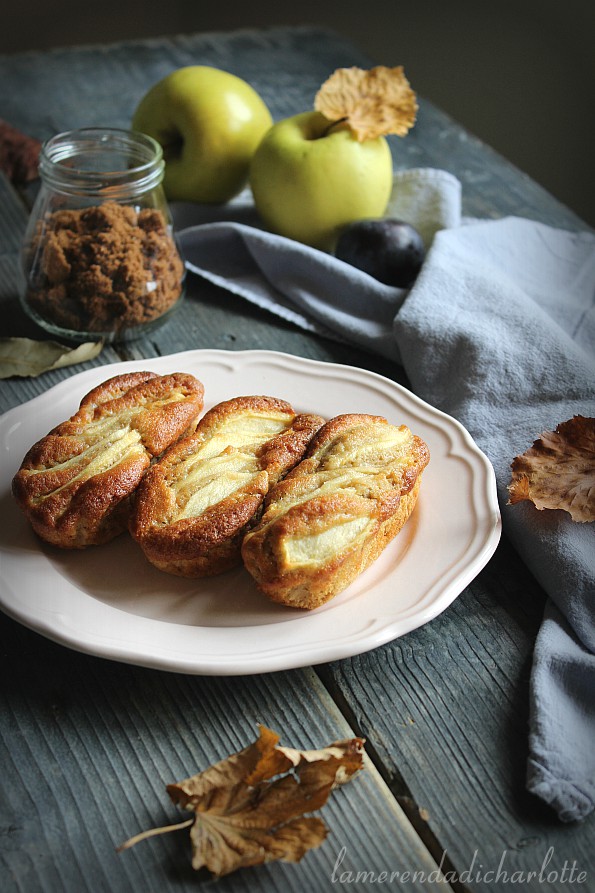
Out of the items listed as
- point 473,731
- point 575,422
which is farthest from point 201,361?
point 473,731

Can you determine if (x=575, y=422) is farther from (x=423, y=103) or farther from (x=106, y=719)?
(x=423, y=103)

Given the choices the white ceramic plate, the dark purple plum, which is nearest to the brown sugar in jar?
the white ceramic plate

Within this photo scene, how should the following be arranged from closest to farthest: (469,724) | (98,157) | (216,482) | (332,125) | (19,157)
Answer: (469,724)
(216,482)
(98,157)
(332,125)
(19,157)

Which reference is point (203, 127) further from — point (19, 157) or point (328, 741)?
point (328, 741)

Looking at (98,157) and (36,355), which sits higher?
(98,157)

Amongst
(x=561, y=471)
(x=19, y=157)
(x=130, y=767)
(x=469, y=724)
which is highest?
(x=561, y=471)

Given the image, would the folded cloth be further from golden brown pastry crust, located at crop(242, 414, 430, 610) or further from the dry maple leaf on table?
the dry maple leaf on table

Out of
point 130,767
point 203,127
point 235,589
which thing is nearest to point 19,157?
point 203,127
